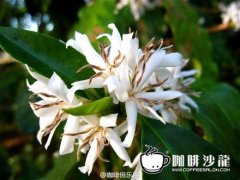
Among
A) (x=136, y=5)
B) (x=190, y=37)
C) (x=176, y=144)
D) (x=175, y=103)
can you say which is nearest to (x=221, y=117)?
(x=175, y=103)

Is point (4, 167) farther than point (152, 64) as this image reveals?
Yes

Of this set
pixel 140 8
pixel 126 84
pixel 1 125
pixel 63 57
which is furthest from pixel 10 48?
pixel 1 125

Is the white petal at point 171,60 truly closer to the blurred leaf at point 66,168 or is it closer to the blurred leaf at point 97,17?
the blurred leaf at point 66,168

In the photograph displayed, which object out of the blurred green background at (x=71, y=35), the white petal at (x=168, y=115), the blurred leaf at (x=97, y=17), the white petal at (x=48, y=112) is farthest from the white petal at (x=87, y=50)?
the blurred leaf at (x=97, y=17)

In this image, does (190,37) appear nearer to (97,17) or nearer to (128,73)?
(97,17)

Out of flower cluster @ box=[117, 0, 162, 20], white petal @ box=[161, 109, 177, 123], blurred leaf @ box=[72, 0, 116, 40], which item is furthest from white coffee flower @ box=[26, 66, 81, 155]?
flower cluster @ box=[117, 0, 162, 20]

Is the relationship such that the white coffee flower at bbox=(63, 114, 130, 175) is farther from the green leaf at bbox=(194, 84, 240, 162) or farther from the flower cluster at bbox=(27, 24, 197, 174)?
the green leaf at bbox=(194, 84, 240, 162)
